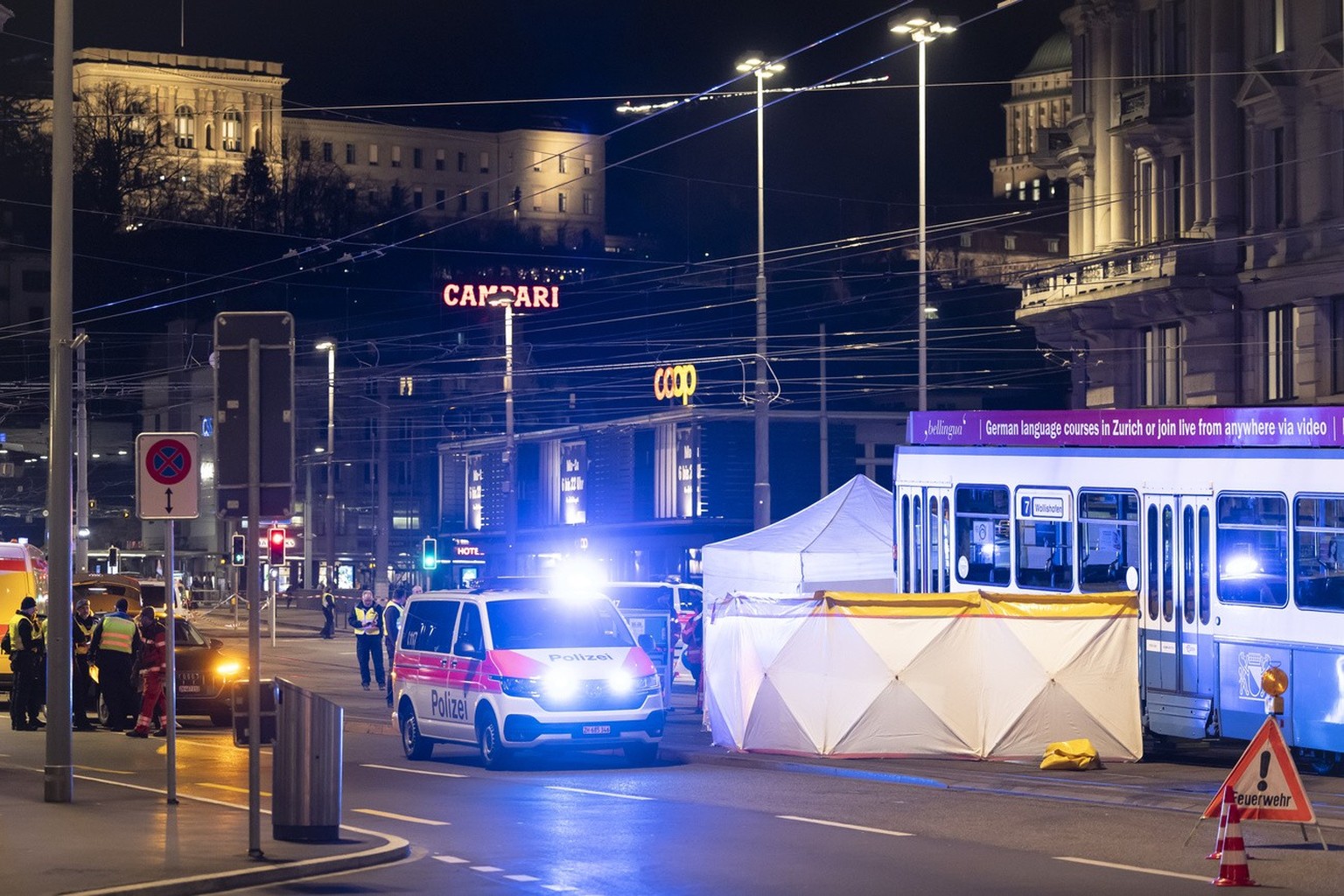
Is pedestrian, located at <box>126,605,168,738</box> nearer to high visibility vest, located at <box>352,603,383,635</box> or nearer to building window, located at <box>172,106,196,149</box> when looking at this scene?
high visibility vest, located at <box>352,603,383,635</box>

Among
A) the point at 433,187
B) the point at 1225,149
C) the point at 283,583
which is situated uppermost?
the point at 433,187

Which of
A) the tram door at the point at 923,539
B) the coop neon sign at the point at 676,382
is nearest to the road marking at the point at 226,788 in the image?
the tram door at the point at 923,539

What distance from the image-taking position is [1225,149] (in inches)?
1805

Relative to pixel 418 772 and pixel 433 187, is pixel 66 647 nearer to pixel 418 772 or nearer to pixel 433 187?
pixel 418 772

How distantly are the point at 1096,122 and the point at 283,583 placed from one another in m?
→ 64.5

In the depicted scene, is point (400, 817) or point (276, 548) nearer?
point (400, 817)

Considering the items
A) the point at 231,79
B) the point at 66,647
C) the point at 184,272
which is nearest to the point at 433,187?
the point at 231,79

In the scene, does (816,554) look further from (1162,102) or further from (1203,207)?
(1162,102)

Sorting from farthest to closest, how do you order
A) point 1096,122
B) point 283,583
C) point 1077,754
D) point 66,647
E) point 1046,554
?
1. point 283,583
2. point 1096,122
3. point 1046,554
4. point 1077,754
5. point 66,647

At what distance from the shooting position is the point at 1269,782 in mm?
12930

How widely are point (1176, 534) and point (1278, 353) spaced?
24470mm

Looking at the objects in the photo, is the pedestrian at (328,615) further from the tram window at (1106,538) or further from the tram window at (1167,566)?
the tram window at (1167,566)

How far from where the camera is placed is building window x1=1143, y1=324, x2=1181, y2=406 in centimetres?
4844

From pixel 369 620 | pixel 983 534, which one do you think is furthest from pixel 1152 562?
pixel 369 620
